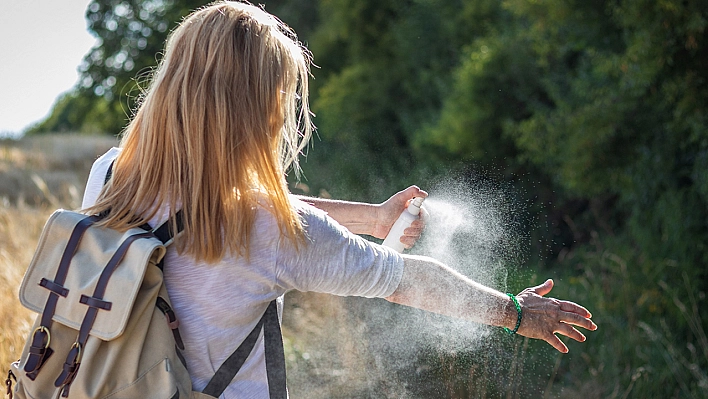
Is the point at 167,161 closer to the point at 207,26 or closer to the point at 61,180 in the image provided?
the point at 207,26

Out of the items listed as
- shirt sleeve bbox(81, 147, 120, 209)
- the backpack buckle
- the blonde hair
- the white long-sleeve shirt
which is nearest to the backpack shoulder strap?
the white long-sleeve shirt

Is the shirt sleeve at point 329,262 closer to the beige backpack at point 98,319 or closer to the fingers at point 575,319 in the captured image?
the beige backpack at point 98,319

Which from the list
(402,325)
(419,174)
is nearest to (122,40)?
(419,174)

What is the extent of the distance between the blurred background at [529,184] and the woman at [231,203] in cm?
58

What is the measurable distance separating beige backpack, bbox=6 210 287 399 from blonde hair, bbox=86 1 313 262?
8 centimetres

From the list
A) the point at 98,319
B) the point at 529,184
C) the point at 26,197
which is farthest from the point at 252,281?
the point at 26,197

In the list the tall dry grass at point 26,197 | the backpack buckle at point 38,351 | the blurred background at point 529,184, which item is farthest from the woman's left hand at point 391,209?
the tall dry grass at point 26,197

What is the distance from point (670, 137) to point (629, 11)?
1.24 metres

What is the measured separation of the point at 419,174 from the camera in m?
7.15

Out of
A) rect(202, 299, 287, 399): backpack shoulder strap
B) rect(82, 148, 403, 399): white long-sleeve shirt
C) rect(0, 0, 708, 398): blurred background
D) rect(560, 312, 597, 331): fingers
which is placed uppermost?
rect(82, 148, 403, 399): white long-sleeve shirt

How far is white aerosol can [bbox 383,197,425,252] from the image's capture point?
218cm

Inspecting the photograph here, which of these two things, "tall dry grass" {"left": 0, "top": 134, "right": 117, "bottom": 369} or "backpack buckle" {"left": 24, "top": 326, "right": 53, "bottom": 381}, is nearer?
"backpack buckle" {"left": 24, "top": 326, "right": 53, "bottom": 381}

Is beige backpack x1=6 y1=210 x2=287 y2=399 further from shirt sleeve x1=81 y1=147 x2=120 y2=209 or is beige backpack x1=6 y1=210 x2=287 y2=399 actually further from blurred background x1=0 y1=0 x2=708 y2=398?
blurred background x1=0 y1=0 x2=708 y2=398

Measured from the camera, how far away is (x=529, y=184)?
24.8ft
